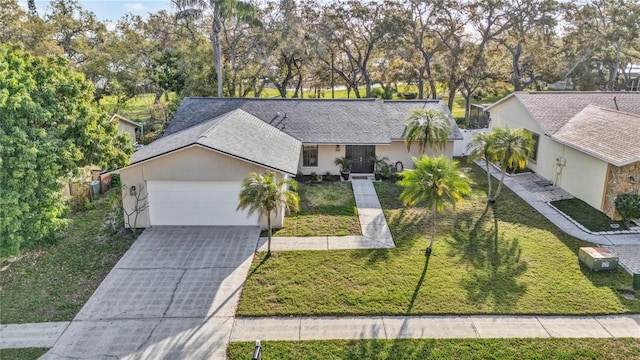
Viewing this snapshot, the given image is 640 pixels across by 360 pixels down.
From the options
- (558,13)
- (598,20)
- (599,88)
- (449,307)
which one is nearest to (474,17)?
(558,13)

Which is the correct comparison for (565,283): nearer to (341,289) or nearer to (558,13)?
(341,289)

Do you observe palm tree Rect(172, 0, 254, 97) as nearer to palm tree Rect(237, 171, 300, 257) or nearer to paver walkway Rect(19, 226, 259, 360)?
paver walkway Rect(19, 226, 259, 360)

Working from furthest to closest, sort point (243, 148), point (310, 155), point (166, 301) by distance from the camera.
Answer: point (310, 155) → point (243, 148) → point (166, 301)

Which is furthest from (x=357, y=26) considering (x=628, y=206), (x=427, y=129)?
(x=628, y=206)

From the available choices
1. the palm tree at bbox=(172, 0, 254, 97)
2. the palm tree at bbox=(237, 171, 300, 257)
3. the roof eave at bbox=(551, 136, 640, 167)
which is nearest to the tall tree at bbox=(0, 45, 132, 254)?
the palm tree at bbox=(237, 171, 300, 257)

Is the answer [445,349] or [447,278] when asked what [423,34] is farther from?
[445,349]

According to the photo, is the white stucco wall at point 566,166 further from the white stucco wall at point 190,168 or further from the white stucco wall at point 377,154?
the white stucco wall at point 190,168

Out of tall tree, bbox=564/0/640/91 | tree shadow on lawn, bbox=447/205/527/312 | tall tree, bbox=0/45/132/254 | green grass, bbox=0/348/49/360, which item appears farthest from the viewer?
tall tree, bbox=564/0/640/91
